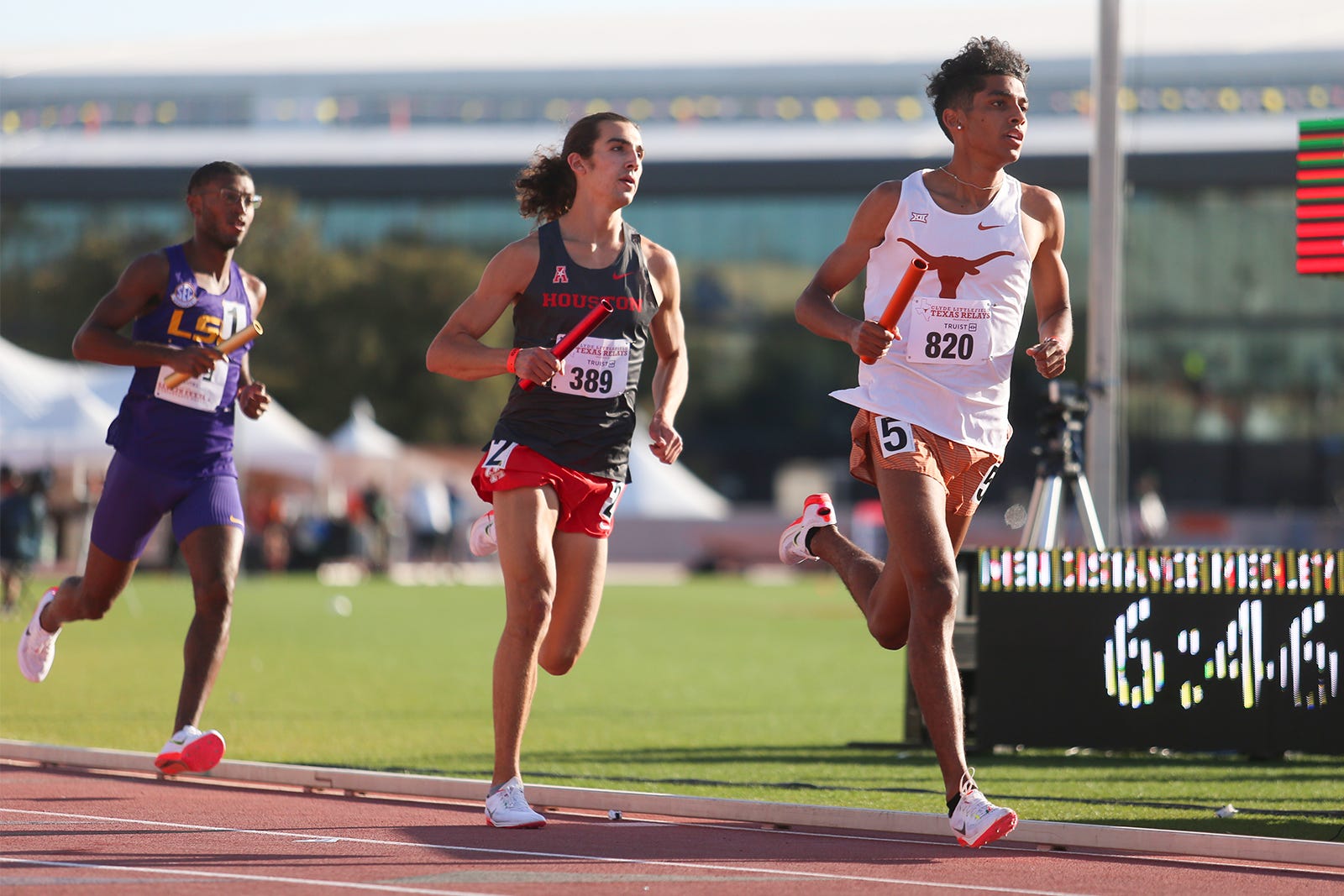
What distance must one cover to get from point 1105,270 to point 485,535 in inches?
259

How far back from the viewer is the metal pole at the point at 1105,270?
→ 485 inches

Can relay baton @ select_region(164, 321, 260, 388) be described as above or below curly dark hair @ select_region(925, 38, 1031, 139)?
below

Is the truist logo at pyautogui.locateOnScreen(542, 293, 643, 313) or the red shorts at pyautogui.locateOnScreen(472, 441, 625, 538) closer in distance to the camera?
the red shorts at pyautogui.locateOnScreen(472, 441, 625, 538)

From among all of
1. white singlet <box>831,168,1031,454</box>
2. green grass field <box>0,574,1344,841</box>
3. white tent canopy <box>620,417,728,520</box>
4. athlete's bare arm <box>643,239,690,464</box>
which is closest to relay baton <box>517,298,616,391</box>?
athlete's bare arm <box>643,239,690,464</box>

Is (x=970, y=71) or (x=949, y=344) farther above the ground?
(x=970, y=71)

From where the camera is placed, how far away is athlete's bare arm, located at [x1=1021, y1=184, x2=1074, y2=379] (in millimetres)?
6613

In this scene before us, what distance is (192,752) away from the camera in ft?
24.0

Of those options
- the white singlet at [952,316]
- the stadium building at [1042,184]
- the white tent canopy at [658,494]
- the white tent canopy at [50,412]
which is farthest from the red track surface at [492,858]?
the stadium building at [1042,184]

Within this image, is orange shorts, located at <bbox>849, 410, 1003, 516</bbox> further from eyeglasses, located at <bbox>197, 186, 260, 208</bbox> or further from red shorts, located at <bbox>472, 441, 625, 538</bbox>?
eyeglasses, located at <bbox>197, 186, 260, 208</bbox>

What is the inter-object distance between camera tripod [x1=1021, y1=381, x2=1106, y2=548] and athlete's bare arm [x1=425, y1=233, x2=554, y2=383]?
14.4 feet

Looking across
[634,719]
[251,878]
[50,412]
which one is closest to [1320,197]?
[634,719]

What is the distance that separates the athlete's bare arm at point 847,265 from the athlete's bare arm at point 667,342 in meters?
0.59

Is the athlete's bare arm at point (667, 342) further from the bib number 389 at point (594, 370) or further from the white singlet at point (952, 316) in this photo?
the white singlet at point (952, 316)

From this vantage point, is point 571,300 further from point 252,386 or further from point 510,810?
point 510,810
